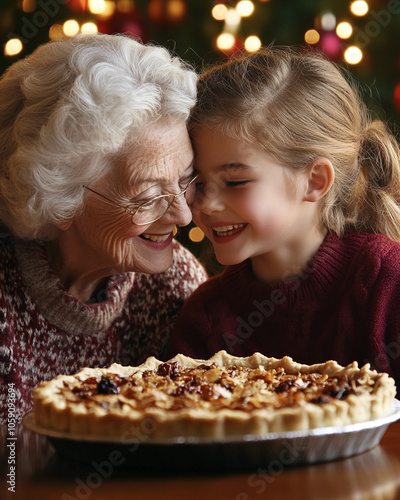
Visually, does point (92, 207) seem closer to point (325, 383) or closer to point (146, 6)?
point (325, 383)

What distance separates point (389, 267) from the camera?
6.37 feet

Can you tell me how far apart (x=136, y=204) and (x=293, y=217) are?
470mm

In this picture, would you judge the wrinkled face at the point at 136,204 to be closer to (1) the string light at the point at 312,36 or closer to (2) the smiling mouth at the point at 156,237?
(2) the smiling mouth at the point at 156,237

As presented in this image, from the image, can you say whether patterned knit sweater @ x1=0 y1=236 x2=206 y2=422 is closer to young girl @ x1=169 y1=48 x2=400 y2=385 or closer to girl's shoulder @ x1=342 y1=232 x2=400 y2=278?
young girl @ x1=169 y1=48 x2=400 y2=385

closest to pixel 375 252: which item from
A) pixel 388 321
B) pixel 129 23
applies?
pixel 388 321

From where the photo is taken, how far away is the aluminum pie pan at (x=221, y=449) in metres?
0.97

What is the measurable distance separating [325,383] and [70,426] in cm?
46

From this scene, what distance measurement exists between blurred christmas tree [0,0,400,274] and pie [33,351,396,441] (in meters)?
1.72

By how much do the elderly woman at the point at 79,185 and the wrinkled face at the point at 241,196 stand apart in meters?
0.06

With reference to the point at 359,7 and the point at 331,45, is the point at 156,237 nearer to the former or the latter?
the point at 331,45

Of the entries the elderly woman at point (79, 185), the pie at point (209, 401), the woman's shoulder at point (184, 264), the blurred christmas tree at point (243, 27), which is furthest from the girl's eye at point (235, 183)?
the blurred christmas tree at point (243, 27)

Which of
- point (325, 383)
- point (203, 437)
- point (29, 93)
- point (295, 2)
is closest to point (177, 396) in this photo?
point (203, 437)

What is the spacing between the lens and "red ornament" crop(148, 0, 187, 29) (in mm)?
2789

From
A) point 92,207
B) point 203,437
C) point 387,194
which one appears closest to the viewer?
point 203,437
